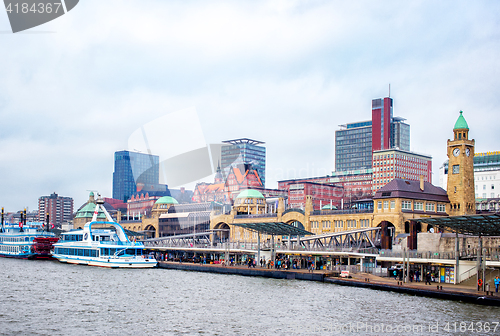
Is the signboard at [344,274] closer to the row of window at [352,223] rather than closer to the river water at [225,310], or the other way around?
the river water at [225,310]

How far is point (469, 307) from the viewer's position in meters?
51.9

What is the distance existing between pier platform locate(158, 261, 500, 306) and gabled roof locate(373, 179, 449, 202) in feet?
99.4

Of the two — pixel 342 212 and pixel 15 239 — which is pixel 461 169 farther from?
pixel 15 239

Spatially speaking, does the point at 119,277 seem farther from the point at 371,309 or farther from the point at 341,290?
the point at 371,309

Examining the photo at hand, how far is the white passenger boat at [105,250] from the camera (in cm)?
10300

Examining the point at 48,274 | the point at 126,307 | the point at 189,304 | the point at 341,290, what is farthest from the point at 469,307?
the point at 48,274

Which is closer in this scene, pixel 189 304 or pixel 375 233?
pixel 189 304

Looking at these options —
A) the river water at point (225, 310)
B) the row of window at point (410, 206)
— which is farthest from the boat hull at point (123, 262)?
the row of window at point (410, 206)

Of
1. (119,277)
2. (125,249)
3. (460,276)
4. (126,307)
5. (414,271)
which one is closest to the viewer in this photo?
(126,307)

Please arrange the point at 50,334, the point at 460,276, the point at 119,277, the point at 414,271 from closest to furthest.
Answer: the point at 50,334 → the point at 460,276 → the point at 414,271 → the point at 119,277

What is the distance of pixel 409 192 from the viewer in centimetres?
10519

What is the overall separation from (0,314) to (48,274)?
137 ft

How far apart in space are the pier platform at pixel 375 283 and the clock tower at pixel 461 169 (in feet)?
128

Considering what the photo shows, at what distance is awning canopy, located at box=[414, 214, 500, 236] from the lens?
→ 57612mm
